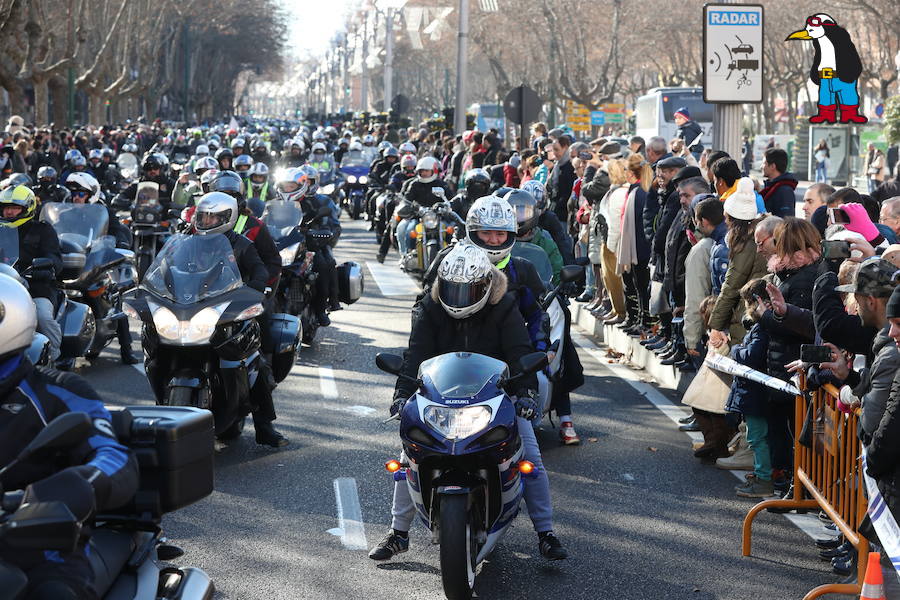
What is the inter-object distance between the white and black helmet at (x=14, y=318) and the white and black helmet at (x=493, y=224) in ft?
12.8

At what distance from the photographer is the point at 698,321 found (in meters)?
9.59

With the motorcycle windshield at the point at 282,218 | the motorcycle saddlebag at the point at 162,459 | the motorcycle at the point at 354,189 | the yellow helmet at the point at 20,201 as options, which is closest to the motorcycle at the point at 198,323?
the yellow helmet at the point at 20,201

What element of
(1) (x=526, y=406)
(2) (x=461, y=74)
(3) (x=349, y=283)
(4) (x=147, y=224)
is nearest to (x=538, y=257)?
(1) (x=526, y=406)

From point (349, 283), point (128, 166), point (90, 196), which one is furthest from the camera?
point (128, 166)

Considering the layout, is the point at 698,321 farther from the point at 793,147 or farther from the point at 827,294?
the point at 793,147

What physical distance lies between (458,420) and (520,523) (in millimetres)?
1590

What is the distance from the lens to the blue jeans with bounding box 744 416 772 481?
7648mm

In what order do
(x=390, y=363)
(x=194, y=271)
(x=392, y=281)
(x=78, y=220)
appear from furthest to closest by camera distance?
(x=392, y=281), (x=78, y=220), (x=194, y=271), (x=390, y=363)

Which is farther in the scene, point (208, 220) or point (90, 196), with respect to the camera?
point (90, 196)

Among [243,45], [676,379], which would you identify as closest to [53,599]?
[676,379]

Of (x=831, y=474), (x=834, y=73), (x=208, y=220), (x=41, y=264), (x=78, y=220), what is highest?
(x=834, y=73)

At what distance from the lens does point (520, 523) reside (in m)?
7.14

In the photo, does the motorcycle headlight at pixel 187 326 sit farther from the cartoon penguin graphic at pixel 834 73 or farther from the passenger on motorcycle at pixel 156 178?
the passenger on motorcycle at pixel 156 178

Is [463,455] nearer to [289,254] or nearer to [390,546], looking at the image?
[390,546]
